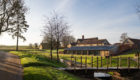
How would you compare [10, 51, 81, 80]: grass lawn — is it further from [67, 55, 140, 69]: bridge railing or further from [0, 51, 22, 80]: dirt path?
[67, 55, 140, 69]: bridge railing

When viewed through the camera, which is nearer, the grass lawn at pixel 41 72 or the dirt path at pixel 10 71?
the dirt path at pixel 10 71

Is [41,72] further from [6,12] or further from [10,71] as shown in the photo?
[6,12]

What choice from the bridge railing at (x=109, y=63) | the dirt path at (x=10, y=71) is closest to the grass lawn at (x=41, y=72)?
the dirt path at (x=10, y=71)

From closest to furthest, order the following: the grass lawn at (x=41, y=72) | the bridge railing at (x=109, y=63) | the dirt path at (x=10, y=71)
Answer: the dirt path at (x=10, y=71), the grass lawn at (x=41, y=72), the bridge railing at (x=109, y=63)

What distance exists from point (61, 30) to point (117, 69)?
12915mm

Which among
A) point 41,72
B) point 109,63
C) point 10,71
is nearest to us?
point 10,71

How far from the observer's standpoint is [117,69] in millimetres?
19406

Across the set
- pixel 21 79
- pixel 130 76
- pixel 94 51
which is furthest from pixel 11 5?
pixel 94 51

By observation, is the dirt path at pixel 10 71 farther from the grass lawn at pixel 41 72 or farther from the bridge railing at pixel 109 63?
the bridge railing at pixel 109 63

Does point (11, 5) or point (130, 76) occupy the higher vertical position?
point (11, 5)

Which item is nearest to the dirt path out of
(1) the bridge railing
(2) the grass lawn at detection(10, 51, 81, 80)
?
(2) the grass lawn at detection(10, 51, 81, 80)

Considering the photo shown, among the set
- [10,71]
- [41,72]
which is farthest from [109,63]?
[10,71]

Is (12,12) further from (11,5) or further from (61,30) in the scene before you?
(61,30)

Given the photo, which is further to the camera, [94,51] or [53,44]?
[94,51]
